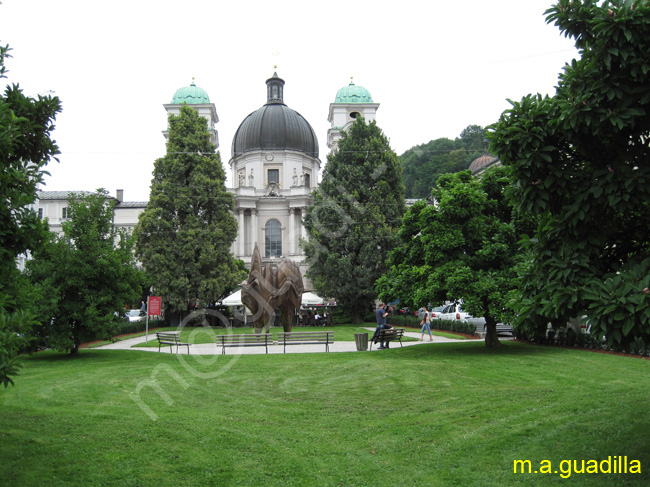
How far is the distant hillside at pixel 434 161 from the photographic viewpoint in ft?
256

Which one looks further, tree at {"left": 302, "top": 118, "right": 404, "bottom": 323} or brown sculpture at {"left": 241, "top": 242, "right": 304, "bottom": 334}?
tree at {"left": 302, "top": 118, "right": 404, "bottom": 323}

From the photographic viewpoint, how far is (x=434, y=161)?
81.4 meters

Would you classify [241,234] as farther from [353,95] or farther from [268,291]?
[268,291]

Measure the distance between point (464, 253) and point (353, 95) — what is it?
64951mm

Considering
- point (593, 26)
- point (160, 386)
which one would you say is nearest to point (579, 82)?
point (593, 26)

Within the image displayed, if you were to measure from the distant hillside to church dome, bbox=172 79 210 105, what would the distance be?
3082 centimetres

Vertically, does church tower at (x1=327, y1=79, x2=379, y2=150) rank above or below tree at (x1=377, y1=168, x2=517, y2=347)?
above

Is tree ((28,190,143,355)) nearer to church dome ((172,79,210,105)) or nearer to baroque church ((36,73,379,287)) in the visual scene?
baroque church ((36,73,379,287))

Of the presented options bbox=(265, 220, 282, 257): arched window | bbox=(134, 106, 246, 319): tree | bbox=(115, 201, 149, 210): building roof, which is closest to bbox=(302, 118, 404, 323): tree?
bbox=(134, 106, 246, 319): tree

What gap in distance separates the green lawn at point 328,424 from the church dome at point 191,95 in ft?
223

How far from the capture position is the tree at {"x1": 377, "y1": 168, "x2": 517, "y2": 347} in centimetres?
1834

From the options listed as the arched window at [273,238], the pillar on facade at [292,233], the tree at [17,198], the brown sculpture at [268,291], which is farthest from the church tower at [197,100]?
the tree at [17,198]

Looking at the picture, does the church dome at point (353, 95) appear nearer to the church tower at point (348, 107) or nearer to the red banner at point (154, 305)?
the church tower at point (348, 107)

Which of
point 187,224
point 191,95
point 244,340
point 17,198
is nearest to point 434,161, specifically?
point 191,95
